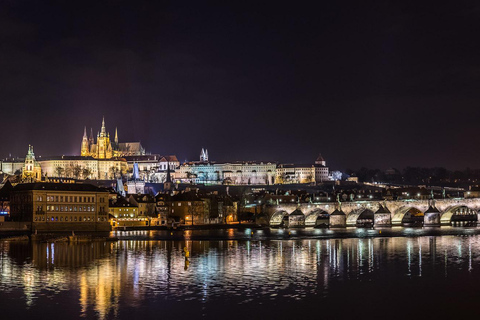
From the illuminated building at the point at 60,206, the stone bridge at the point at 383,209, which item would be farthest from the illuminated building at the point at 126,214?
the stone bridge at the point at 383,209

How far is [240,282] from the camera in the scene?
31.1m

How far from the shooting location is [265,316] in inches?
937

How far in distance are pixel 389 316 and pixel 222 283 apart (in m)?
9.00

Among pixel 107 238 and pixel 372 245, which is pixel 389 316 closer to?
pixel 372 245

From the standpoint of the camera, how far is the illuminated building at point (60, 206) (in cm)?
6619

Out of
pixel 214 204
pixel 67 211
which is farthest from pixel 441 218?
pixel 67 211

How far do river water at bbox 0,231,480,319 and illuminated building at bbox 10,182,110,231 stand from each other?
53.8 ft

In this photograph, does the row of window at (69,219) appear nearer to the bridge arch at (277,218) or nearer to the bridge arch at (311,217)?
the bridge arch at (277,218)

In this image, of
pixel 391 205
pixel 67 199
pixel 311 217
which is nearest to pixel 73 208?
pixel 67 199

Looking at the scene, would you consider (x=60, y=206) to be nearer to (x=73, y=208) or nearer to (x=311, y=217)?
(x=73, y=208)

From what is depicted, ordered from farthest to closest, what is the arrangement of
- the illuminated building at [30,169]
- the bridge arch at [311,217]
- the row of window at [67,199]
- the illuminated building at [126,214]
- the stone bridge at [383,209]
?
the illuminated building at [30,169] < the bridge arch at [311,217] < the stone bridge at [383,209] < the illuminated building at [126,214] < the row of window at [67,199]

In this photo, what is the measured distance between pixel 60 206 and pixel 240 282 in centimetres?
4083

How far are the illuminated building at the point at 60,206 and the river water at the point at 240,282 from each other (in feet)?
53.8

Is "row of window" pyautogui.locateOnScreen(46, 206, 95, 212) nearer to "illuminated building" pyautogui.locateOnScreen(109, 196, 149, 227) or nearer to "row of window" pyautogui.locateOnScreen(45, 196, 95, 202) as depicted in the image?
"row of window" pyautogui.locateOnScreen(45, 196, 95, 202)
